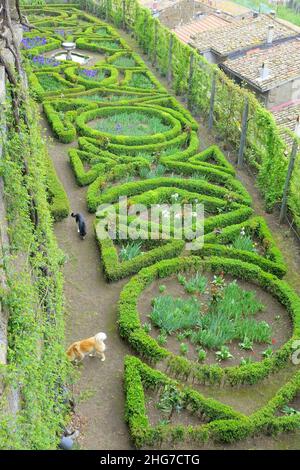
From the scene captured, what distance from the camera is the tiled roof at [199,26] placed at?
38344mm

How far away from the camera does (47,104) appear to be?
23172 mm

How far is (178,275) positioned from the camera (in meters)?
14.5

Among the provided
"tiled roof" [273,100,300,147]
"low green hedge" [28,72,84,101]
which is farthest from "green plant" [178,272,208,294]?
"low green hedge" [28,72,84,101]

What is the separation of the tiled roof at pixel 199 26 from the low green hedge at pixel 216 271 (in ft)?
88.3

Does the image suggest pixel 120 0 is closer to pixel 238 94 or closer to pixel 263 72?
pixel 263 72

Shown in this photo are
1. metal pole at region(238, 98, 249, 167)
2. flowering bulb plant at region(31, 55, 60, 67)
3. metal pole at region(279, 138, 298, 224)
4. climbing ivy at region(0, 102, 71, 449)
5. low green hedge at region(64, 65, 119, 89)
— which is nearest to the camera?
climbing ivy at region(0, 102, 71, 449)

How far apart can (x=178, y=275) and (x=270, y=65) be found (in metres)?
17.7

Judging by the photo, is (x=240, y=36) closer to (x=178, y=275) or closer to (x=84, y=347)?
(x=178, y=275)

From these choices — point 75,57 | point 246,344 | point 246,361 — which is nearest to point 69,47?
point 75,57

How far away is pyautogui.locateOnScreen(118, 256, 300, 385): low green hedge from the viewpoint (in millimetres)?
11430

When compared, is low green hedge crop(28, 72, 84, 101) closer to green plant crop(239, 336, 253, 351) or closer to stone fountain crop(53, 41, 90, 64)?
stone fountain crop(53, 41, 90, 64)

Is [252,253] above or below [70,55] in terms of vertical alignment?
above

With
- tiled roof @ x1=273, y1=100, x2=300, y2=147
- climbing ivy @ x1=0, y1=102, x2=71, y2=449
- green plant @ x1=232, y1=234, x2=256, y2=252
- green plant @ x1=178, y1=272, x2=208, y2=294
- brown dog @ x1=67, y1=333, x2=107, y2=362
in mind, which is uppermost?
climbing ivy @ x1=0, y1=102, x2=71, y2=449

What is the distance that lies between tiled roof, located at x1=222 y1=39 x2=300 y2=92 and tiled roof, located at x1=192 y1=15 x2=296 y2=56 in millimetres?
1456
